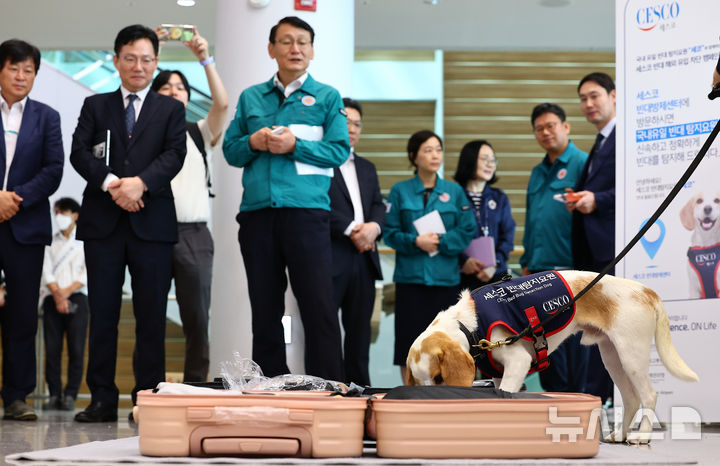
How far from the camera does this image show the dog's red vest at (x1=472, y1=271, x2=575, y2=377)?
2.71 meters

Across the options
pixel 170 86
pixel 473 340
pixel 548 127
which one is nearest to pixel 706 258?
pixel 548 127

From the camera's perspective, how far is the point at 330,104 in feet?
13.0

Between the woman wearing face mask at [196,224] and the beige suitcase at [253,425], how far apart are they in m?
2.64

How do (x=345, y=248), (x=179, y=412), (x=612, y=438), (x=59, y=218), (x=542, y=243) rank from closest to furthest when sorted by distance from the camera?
(x=179, y=412)
(x=612, y=438)
(x=345, y=248)
(x=542, y=243)
(x=59, y=218)

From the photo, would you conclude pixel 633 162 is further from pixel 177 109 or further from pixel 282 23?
pixel 177 109

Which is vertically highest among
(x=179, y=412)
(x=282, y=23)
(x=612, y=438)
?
(x=282, y=23)

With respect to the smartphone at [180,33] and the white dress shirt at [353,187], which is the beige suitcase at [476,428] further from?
the smartphone at [180,33]

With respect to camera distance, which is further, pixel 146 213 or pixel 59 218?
pixel 59 218

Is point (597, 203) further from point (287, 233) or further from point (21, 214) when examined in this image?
point (21, 214)

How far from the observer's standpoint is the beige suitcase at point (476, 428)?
78.0 inches

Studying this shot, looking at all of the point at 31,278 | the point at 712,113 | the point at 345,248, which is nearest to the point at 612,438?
the point at 712,113

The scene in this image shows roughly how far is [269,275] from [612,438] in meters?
1.61

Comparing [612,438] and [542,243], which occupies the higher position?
[542,243]

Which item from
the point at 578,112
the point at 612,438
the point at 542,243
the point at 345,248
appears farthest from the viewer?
the point at 578,112
